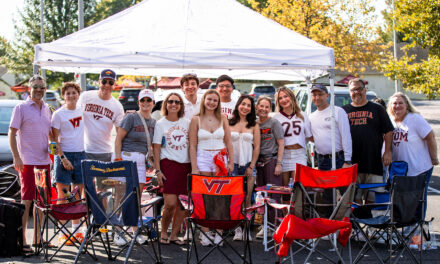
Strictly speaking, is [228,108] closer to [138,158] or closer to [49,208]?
[138,158]

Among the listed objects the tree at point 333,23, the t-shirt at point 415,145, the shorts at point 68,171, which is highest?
the tree at point 333,23

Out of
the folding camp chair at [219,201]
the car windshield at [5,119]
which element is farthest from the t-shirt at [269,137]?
the car windshield at [5,119]

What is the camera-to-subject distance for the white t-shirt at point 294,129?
672 centimetres

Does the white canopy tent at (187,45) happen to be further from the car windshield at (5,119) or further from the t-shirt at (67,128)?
the car windshield at (5,119)

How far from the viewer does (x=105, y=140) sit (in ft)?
21.8

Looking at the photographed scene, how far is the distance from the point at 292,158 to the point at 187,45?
190 cm

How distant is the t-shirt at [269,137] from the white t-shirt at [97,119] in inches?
69.6

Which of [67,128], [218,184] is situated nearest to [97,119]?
[67,128]

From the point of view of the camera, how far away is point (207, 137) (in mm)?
6223

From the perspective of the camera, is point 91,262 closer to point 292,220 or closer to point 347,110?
point 292,220

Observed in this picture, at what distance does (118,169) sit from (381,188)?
3143 mm

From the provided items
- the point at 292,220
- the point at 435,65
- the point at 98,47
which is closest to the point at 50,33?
the point at 435,65

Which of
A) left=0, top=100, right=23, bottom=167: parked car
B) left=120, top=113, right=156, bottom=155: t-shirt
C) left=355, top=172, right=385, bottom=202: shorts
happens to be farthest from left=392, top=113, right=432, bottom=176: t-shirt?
left=0, top=100, right=23, bottom=167: parked car

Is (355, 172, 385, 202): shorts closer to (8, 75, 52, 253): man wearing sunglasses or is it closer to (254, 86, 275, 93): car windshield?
(8, 75, 52, 253): man wearing sunglasses
